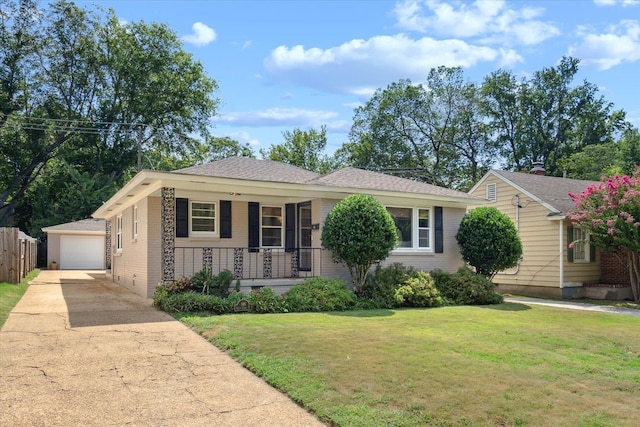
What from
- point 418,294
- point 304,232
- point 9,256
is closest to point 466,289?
point 418,294

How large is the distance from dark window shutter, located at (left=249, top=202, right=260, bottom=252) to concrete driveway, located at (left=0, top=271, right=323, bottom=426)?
488cm

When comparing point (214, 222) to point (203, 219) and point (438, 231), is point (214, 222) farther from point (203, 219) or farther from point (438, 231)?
point (438, 231)

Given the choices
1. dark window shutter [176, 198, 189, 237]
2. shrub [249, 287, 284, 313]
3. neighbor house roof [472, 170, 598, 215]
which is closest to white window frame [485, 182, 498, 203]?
neighbor house roof [472, 170, 598, 215]

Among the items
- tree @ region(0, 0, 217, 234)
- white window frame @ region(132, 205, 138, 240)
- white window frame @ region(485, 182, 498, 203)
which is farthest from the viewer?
tree @ region(0, 0, 217, 234)

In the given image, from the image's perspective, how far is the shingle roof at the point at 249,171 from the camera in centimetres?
1246

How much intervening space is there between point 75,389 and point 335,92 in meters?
26.7

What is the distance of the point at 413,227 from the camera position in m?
14.6

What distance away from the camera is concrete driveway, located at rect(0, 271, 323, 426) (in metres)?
4.55

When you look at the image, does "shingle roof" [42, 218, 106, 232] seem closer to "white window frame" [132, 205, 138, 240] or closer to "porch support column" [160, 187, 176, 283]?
"white window frame" [132, 205, 138, 240]

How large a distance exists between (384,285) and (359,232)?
5.19ft

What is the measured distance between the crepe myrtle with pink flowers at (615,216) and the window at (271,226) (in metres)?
8.80

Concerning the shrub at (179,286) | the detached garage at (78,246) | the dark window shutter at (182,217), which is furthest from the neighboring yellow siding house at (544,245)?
the detached garage at (78,246)

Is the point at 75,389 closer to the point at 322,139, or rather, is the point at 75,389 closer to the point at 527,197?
the point at 527,197

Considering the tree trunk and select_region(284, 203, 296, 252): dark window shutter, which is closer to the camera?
select_region(284, 203, 296, 252): dark window shutter
